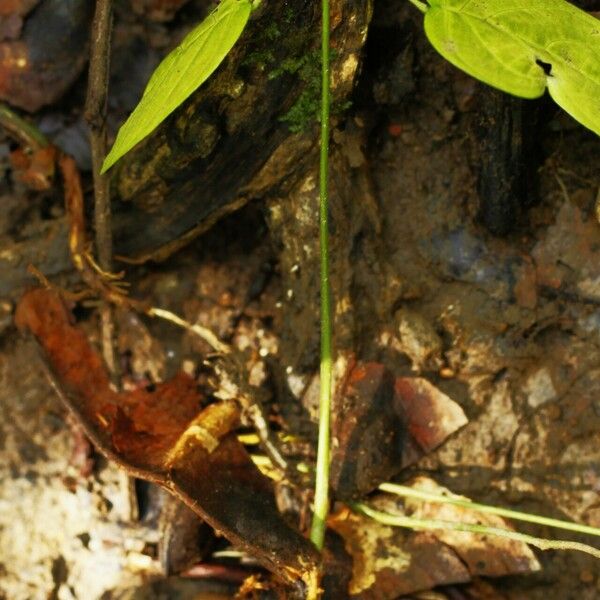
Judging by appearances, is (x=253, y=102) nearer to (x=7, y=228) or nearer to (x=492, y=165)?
(x=492, y=165)

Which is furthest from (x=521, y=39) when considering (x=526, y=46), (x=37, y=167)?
(x=37, y=167)

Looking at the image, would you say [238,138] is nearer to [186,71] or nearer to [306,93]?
[306,93]

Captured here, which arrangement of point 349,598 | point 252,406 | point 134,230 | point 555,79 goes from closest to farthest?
1. point 555,79
2. point 349,598
3. point 252,406
4. point 134,230

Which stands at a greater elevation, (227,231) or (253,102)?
(253,102)

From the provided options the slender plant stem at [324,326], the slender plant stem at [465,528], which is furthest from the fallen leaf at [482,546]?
the slender plant stem at [324,326]

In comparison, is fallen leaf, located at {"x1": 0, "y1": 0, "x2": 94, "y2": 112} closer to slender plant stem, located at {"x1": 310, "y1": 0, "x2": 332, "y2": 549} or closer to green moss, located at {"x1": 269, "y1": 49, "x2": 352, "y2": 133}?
green moss, located at {"x1": 269, "y1": 49, "x2": 352, "y2": 133}

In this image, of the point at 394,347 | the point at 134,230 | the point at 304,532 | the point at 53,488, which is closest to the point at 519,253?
the point at 394,347
